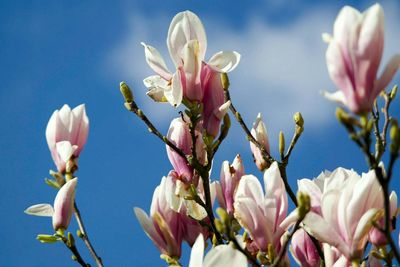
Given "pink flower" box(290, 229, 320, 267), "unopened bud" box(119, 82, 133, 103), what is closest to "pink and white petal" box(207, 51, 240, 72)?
"unopened bud" box(119, 82, 133, 103)

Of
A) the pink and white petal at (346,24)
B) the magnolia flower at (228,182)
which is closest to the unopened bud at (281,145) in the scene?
the magnolia flower at (228,182)

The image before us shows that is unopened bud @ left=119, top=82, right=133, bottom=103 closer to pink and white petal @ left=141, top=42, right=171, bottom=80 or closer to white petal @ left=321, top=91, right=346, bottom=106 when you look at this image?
pink and white petal @ left=141, top=42, right=171, bottom=80

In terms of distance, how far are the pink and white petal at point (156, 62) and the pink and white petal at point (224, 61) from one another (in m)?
0.13

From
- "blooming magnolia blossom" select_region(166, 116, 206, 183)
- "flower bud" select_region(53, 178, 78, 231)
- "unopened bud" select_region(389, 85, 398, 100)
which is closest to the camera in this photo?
"blooming magnolia blossom" select_region(166, 116, 206, 183)

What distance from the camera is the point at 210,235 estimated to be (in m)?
1.90

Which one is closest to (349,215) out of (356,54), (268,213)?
(268,213)

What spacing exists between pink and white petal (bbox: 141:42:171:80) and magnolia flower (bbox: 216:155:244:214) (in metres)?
0.37

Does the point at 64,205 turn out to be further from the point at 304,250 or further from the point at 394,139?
the point at 394,139

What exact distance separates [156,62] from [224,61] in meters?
0.19

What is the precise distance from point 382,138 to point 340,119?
3.22 ft

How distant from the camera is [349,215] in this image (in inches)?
54.4

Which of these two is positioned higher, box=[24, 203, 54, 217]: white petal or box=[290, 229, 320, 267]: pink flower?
box=[24, 203, 54, 217]: white petal

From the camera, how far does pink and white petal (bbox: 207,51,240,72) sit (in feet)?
5.76

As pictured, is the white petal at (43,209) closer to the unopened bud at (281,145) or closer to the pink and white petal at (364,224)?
the unopened bud at (281,145)
